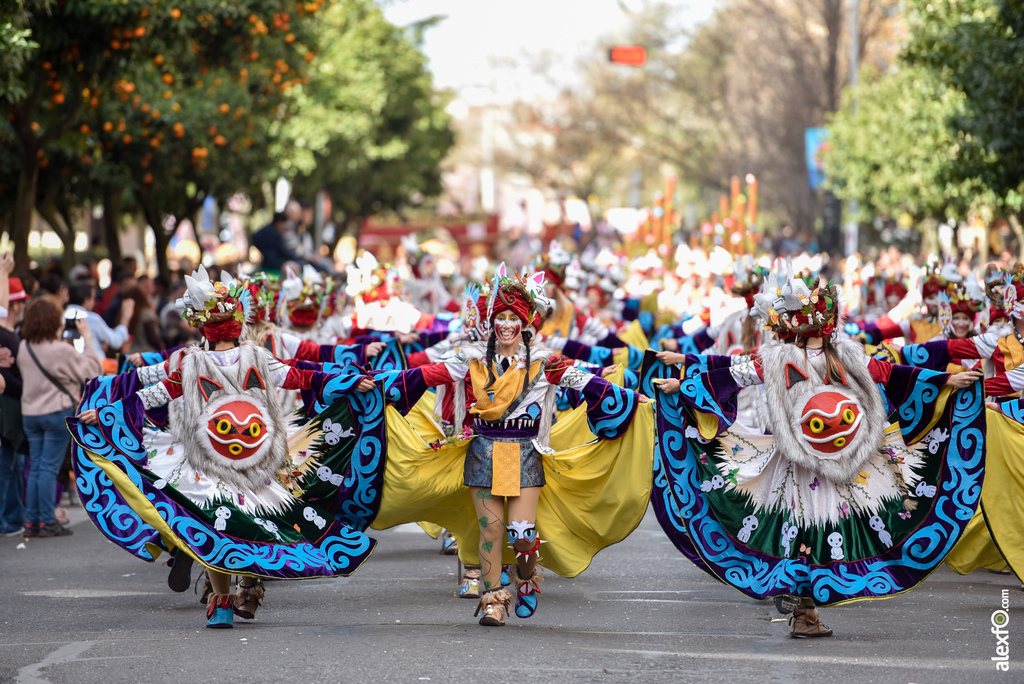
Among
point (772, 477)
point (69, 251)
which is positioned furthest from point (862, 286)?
point (69, 251)

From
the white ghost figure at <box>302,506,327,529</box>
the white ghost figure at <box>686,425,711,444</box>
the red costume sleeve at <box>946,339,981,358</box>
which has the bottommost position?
the white ghost figure at <box>302,506,327,529</box>

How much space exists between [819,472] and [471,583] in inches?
89.0

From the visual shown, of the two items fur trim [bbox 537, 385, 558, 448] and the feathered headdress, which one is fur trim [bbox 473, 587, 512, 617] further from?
the feathered headdress

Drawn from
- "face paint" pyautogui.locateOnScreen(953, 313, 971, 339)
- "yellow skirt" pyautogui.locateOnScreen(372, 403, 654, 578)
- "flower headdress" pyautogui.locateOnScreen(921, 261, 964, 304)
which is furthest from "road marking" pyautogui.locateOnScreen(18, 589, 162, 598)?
"flower headdress" pyautogui.locateOnScreen(921, 261, 964, 304)

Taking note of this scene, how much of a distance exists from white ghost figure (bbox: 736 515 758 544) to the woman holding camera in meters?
5.51

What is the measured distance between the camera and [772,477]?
24.5 feet

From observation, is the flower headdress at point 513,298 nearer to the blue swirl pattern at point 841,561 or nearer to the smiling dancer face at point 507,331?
the smiling dancer face at point 507,331

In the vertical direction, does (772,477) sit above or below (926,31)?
below

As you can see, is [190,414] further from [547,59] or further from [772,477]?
[547,59]

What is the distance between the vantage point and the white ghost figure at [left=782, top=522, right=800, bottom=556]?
23.7ft

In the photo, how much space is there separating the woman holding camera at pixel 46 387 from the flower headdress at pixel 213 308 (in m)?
3.33

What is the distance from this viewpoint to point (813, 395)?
7305 millimetres

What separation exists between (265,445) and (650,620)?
226 cm

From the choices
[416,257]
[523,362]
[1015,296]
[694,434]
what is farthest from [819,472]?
[416,257]
